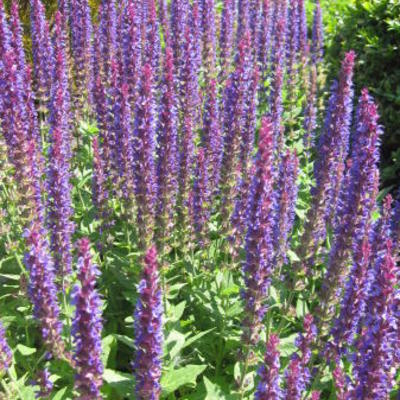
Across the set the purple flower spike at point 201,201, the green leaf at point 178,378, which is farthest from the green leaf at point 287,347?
the purple flower spike at point 201,201

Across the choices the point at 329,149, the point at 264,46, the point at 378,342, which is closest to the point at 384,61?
the point at 264,46

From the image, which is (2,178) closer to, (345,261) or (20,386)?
(20,386)

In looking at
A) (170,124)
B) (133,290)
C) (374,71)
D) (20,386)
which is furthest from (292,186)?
(374,71)

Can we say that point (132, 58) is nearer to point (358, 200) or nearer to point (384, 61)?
point (358, 200)

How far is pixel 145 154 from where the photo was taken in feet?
17.7

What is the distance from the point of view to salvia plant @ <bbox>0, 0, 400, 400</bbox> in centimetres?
380

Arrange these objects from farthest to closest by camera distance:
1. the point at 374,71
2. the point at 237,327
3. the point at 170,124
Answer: the point at 374,71
the point at 237,327
the point at 170,124

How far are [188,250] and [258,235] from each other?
2162 mm

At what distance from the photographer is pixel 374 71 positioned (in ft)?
36.5

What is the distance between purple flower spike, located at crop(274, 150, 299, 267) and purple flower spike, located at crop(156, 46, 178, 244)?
1.09m

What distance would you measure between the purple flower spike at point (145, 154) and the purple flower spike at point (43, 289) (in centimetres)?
157

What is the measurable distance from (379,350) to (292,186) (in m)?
2.41

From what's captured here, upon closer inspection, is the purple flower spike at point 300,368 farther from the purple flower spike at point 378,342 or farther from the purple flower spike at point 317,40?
the purple flower spike at point 317,40

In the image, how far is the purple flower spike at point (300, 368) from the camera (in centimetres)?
352
